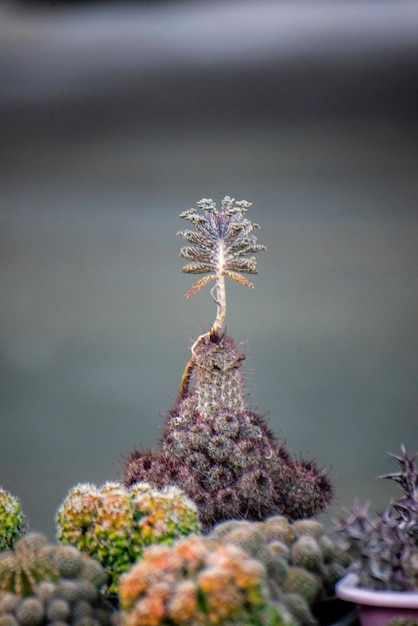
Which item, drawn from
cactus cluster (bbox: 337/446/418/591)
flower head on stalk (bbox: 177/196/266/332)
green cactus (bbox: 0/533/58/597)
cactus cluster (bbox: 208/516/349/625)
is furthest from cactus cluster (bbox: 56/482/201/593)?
flower head on stalk (bbox: 177/196/266/332)

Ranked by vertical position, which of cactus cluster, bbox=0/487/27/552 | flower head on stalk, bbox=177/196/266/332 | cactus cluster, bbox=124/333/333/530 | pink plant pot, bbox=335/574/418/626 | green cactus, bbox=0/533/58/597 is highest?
flower head on stalk, bbox=177/196/266/332

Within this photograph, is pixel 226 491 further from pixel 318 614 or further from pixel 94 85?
pixel 94 85

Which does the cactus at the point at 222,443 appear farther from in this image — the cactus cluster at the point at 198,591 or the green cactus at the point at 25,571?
the cactus cluster at the point at 198,591

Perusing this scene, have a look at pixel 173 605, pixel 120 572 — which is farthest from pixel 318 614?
pixel 173 605

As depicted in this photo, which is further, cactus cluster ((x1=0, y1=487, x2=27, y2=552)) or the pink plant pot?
cactus cluster ((x1=0, y1=487, x2=27, y2=552))

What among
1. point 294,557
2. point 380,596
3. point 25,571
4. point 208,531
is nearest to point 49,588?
point 25,571

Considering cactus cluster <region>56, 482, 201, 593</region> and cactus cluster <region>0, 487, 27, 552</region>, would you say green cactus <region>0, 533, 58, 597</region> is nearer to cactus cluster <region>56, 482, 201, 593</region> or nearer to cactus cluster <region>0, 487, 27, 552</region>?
cactus cluster <region>56, 482, 201, 593</region>
